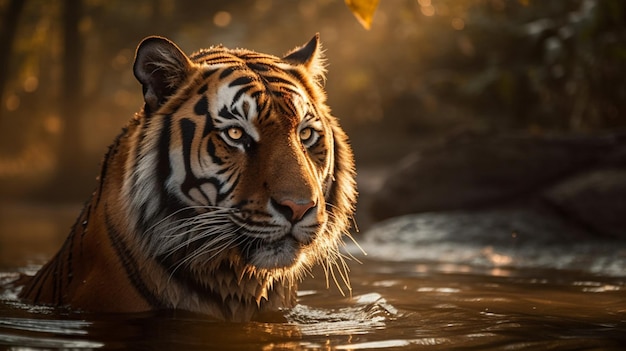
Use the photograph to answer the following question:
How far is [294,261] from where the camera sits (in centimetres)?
327

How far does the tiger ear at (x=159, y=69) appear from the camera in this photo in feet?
11.5

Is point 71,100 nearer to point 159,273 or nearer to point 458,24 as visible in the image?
point 458,24

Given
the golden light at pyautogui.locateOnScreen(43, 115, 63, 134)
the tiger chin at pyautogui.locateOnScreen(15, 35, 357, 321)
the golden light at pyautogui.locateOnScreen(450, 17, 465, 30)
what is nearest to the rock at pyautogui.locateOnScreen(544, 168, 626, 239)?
the tiger chin at pyautogui.locateOnScreen(15, 35, 357, 321)

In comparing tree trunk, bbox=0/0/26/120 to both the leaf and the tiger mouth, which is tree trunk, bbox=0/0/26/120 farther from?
the leaf

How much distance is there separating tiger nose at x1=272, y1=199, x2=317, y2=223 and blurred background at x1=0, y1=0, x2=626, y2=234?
5.68 m

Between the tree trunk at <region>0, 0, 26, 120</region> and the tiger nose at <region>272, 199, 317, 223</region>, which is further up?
the tree trunk at <region>0, 0, 26, 120</region>

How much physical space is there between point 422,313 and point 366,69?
15.9 m

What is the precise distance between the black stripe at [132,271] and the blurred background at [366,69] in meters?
5.67

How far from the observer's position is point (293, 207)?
310cm

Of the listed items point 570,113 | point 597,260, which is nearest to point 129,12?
point 570,113

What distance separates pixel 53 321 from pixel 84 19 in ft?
54.4

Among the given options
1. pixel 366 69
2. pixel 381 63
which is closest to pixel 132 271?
pixel 381 63

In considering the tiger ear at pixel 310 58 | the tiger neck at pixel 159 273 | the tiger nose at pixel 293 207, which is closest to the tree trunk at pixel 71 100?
the tiger ear at pixel 310 58

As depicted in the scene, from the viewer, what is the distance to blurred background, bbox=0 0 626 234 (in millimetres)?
10414
